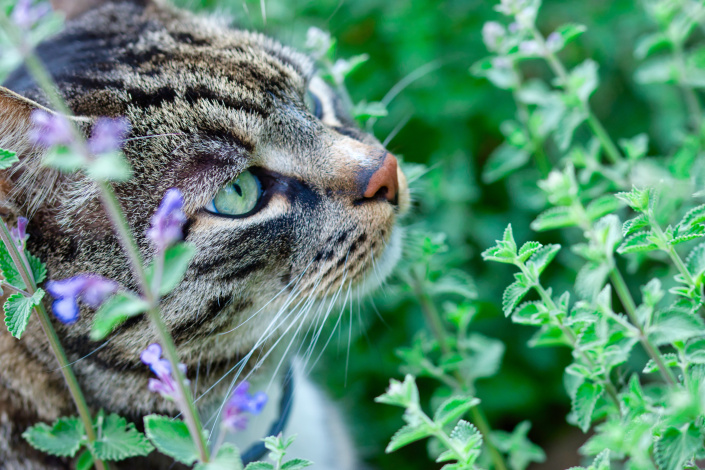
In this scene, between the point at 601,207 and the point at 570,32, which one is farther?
the point at 570,32

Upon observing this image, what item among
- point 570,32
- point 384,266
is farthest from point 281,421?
point 570,32

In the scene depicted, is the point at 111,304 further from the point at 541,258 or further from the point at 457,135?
the point at 457,135

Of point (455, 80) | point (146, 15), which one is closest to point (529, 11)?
point (455, 80)

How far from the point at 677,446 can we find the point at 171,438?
0.74m

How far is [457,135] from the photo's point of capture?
2.31 metres

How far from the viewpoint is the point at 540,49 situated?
1.50 metres

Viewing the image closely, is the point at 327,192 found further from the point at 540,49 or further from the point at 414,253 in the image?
the point at 540,49

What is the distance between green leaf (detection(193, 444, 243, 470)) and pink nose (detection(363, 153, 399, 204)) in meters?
0.69

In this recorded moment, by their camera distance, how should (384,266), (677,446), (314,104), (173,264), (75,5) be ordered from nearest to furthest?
(173,264), (677,446), (384,266), (314,104), (75,5)

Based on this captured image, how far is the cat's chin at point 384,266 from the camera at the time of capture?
1.47 m

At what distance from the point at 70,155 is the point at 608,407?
42.4 inches

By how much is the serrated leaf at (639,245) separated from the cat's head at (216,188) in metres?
0.54

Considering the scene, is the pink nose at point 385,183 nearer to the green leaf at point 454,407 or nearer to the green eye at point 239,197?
the green eye at point 239,197

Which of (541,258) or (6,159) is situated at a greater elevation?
(6,159)
